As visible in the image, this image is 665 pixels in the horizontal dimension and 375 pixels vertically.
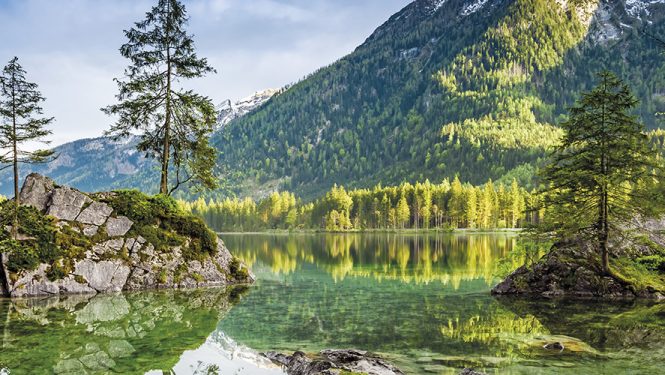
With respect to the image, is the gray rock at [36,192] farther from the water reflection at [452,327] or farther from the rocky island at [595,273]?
the rocky island at [595,273]

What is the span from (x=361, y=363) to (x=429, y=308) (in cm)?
1197

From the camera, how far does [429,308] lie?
2500cm

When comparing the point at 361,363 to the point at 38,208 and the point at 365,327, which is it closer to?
the point at 365,327

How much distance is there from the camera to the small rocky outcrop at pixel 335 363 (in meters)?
13.3

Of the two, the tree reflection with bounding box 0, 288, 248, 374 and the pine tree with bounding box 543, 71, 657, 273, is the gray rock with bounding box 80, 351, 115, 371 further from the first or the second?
the pine tree with bounding box 543, 71, 657, 273

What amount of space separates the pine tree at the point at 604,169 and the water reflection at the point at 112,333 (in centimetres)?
2035

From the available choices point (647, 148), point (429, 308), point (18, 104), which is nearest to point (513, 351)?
point (429, 308)

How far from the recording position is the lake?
14922 millimetres

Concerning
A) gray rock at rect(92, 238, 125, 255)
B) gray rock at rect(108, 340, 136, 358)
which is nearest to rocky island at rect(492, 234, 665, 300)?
gray rock at rect(108, 340, 136, 358)

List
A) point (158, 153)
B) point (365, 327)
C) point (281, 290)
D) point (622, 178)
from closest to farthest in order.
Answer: point (365, 327) → point (622, 178) → point (281, 290) → point (158, 153)

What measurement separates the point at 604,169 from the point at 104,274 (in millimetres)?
30720

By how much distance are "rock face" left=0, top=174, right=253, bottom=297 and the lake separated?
2.31 metres

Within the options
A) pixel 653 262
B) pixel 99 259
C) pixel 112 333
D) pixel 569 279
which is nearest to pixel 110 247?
pixel 99 259

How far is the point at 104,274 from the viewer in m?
31.2
